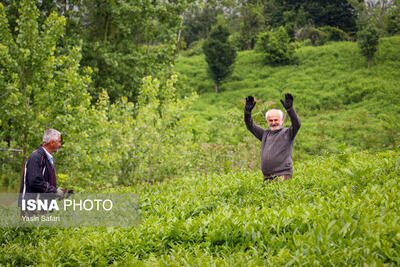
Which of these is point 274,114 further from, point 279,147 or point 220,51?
point 220,51

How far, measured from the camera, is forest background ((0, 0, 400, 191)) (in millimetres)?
7574

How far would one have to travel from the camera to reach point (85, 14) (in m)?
13.9

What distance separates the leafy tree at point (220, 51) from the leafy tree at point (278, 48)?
4.82 metres

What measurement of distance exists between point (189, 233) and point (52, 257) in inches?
48.0

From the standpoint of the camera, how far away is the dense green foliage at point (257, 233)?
7.43ft

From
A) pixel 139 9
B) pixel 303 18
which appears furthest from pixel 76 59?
pixel 303 18

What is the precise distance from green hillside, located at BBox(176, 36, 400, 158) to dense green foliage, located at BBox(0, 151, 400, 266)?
12857mm

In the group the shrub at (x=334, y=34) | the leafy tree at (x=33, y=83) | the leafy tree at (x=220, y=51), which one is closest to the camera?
the leafy tree at (x=33, y=83)

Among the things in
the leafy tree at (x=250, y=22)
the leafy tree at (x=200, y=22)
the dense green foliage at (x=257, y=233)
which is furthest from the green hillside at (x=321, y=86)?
the leafy tree at (x=200, y=22)

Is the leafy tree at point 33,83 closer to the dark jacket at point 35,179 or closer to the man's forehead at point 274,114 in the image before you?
the dark jacket at point 35,179

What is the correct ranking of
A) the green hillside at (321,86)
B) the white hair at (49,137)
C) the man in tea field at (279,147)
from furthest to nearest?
the green hillside at (321,86) < the man in tea field at (279,147) < the white hair at (49,137)

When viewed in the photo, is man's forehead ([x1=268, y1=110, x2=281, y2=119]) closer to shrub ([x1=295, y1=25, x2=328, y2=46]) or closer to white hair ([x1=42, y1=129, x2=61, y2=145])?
white hair ([x1=42, y1=129, x2=61, y2=145])

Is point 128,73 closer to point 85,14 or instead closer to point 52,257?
point 85,14

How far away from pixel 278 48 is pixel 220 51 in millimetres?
6422
